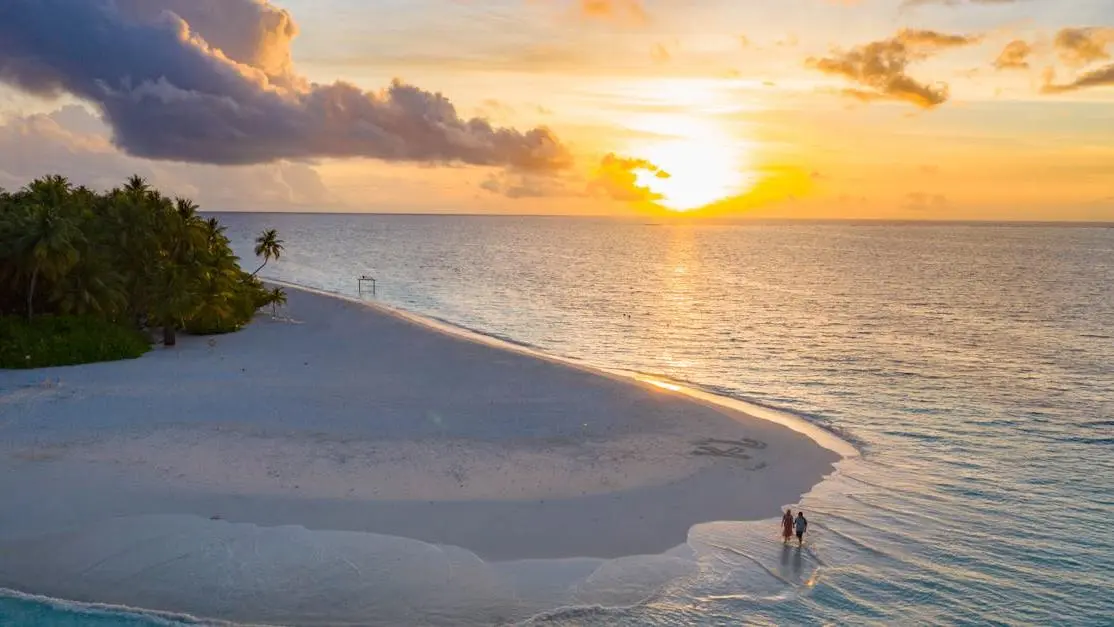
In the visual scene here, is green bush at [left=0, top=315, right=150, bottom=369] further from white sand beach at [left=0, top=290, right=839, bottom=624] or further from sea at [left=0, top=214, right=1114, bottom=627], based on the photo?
sea at [left=0, top=214, right=1114, bottom=627]

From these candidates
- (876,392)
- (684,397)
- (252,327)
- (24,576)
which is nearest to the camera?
(24,576)

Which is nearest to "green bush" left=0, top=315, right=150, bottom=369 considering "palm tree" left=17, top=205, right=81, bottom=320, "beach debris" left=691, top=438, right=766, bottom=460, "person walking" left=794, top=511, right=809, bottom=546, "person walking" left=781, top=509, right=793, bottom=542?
"palm tree" left=17, top=205, right=81, bottom=320

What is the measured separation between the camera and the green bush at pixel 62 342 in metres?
43.2

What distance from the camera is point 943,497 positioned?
28672 millimetres

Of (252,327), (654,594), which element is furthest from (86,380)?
(654,594)

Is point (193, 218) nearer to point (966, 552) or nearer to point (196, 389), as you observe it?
point (196, 389)

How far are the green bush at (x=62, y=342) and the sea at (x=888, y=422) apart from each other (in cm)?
2892

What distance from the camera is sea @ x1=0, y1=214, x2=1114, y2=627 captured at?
801 inches

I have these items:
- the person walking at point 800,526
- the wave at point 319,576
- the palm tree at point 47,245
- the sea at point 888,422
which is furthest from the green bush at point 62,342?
the person walking at point 800,526

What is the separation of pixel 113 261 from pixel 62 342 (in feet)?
27.2

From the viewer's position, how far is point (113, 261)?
5156cm

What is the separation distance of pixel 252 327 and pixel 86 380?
21.2 metres

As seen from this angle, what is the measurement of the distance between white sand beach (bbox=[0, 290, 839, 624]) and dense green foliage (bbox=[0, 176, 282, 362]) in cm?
679

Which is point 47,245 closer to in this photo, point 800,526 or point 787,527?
point 787,527
